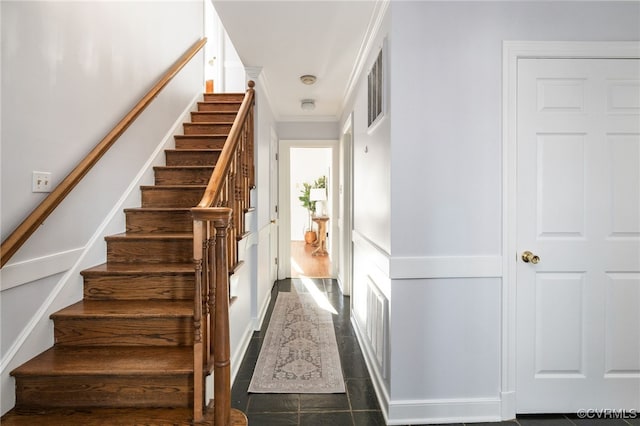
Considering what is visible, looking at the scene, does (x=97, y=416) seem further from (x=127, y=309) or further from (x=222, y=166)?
(x=222, y=166)

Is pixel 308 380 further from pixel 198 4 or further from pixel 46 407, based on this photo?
pixel 198 4

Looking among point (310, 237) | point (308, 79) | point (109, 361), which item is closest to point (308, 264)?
point (310, 237)

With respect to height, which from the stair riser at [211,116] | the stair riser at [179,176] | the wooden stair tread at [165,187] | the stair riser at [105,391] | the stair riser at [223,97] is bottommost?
the stair riser at [105,391]

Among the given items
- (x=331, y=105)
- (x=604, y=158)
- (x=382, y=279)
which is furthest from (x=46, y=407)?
(x=331, y=105)

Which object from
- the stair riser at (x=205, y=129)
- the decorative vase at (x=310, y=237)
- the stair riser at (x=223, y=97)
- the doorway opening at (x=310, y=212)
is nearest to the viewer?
the stair riser at (x=205, y=129)

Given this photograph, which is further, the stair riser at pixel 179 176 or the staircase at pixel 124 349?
the stair riser at pixel 179 176

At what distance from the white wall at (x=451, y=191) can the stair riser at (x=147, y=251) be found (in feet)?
4.60

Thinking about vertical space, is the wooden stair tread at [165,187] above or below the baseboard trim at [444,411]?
above

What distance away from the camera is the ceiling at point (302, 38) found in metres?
2.08

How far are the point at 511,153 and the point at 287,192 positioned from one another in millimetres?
3429

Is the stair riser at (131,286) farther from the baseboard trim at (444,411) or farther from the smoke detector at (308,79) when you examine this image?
the smoke detector at (308,79)

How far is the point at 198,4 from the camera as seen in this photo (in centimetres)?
424

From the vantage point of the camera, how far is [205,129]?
3.68 m

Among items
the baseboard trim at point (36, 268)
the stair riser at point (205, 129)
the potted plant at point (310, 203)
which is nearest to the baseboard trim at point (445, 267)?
the baseboard trim at point (36, 268)
